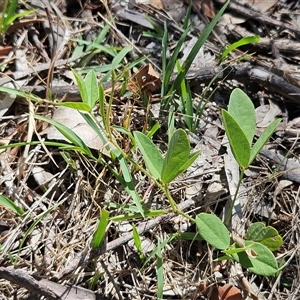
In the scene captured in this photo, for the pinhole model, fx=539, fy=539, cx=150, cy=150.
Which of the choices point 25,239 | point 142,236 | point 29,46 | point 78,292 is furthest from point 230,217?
point 29,46

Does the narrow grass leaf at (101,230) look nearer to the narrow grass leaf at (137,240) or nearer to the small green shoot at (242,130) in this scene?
the narrow grass leaf at (137,240)

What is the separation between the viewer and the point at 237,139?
1.58 m

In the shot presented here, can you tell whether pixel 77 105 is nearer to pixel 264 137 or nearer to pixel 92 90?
Answer: pixel 92 90

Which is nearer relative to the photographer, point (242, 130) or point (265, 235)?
point (242, 130)

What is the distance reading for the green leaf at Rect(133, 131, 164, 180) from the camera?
163 cm

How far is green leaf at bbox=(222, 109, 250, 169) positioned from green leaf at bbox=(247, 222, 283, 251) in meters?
0.21

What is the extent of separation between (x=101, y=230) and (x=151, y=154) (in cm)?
28

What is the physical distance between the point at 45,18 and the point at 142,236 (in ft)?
3.39

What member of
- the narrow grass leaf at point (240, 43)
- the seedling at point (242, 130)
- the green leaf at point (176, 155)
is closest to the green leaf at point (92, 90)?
the green leaf at point (176, 155)

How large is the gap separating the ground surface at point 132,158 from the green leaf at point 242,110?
27 cm

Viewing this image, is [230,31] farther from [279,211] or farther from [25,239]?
[25,239]

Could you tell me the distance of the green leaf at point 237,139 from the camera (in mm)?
1547

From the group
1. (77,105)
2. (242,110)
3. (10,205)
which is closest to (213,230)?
(242,110)

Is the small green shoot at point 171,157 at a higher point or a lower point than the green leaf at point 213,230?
higher
